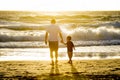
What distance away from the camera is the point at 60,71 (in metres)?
10.2

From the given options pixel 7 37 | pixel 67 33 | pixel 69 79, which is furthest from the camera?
pixel 67 33

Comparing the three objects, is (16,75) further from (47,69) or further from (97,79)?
(97,79)

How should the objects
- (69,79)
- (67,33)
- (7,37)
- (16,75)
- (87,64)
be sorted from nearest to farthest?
1. (69,79)
2. (16,75)
3. (87,64)
4. (7,37)
5. (67,33)

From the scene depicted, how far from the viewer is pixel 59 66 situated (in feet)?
→ 36.7

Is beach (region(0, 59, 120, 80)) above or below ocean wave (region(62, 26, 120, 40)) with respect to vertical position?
above

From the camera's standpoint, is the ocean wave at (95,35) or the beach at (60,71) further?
the ocean wave at (95,35)

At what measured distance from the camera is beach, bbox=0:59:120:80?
364 inches

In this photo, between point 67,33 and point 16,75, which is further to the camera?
point 67,33

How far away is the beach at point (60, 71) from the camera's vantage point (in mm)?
9250

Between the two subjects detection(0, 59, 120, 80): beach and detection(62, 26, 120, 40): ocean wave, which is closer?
detection(0, 59, 120, 80): beach

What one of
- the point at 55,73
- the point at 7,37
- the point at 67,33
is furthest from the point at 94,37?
the point at 55,73

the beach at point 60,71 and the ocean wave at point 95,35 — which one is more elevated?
the beach at point 60,71

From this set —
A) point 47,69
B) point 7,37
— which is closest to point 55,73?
point 47,69

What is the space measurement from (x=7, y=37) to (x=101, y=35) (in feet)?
26.3
